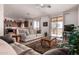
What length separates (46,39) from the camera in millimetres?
2363

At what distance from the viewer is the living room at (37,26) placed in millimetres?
2293

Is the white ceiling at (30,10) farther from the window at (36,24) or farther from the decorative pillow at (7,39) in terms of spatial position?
the decorative pillow at (7,39)

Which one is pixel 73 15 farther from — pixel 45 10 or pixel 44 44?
pixel 44 44

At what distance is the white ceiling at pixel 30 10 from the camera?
2303 millimetres

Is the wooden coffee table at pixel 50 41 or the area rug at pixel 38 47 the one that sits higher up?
the wooden coffee table at pixel 50 41

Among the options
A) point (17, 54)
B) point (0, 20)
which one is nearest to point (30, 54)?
point (17, 54)

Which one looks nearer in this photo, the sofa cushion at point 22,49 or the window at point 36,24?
the sofa cushion at point 22,49

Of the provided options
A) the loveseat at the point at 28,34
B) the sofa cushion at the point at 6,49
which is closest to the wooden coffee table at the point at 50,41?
the loveseat at the point at 28,34

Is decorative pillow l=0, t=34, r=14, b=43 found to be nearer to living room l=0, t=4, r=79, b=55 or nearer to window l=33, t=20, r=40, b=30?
living room l=0, t=4, r=79, b=55

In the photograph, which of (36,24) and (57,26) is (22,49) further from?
(57,26)

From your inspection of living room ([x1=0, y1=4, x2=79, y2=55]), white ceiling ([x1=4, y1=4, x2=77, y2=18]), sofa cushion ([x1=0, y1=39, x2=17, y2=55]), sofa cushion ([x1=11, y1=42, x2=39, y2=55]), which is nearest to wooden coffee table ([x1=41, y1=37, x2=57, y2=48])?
living room ([x1=0, y1=4, x2=79, y2=55])

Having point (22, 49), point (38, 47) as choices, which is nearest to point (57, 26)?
point (38, 47)

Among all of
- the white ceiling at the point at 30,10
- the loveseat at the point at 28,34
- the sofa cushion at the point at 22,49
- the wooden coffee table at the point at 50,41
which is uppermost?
the white ceiling at the point at 30,10
